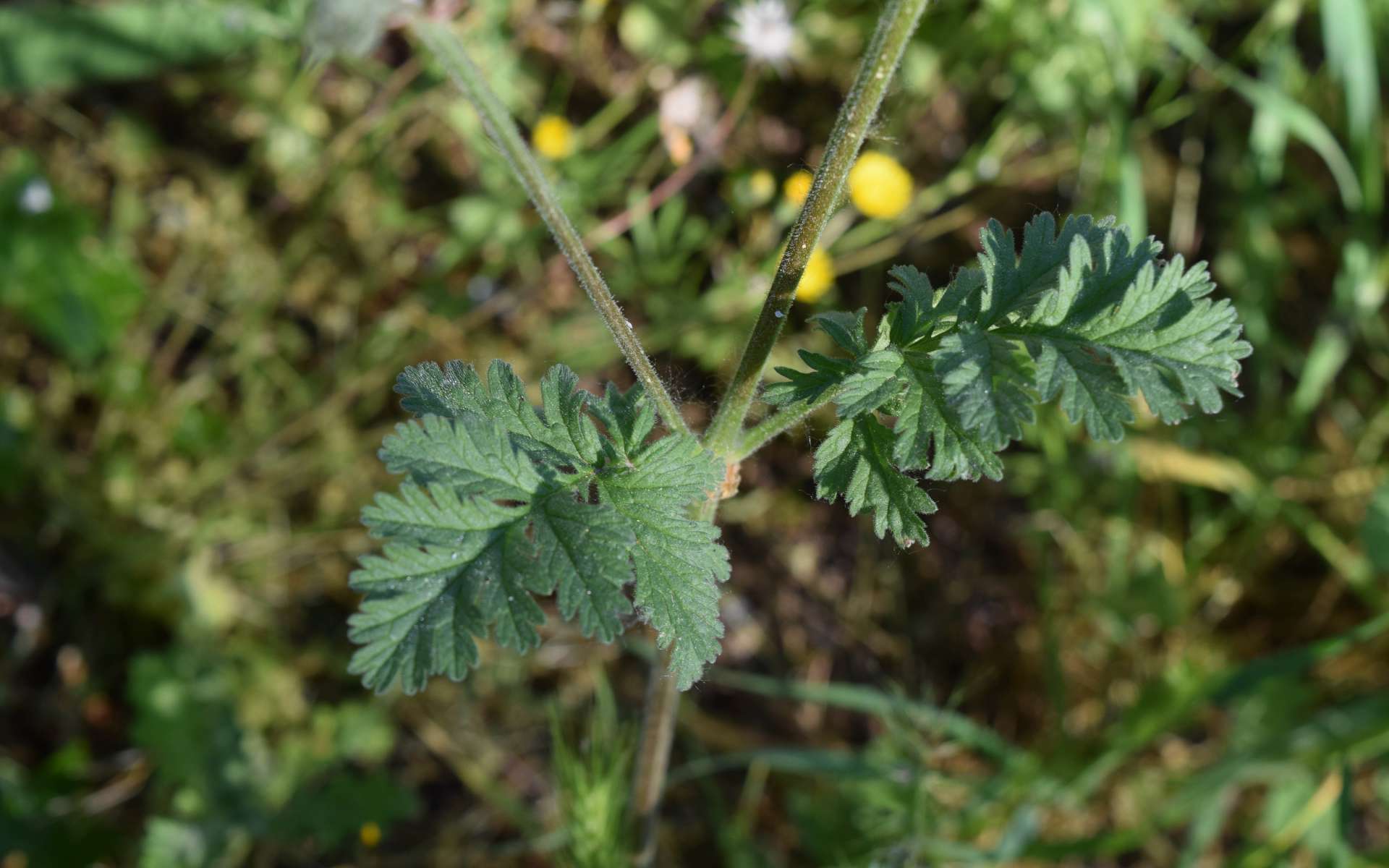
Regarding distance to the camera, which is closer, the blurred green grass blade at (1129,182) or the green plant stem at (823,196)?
the green plant stem at (823,196)

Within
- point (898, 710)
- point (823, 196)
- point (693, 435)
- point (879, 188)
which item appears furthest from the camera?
point (879, 188)

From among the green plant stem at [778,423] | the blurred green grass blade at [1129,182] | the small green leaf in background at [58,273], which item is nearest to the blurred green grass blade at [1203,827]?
the blurred green grass blade at [1129,182]

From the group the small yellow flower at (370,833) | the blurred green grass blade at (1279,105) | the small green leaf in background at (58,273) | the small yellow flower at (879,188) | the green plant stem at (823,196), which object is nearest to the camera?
the green plant stem at (823,196)

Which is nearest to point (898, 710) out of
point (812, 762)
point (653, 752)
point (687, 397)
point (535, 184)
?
point (812, 762)

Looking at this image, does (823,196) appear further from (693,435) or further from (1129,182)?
(1129,182)

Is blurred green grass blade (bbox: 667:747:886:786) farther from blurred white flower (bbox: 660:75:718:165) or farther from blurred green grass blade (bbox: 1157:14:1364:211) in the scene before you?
blurred green grass blade (bbox: 1157:14:1364:211)

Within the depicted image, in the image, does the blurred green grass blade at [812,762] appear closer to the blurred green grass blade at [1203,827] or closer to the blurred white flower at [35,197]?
the blurred green grass blade at [1203,827]
